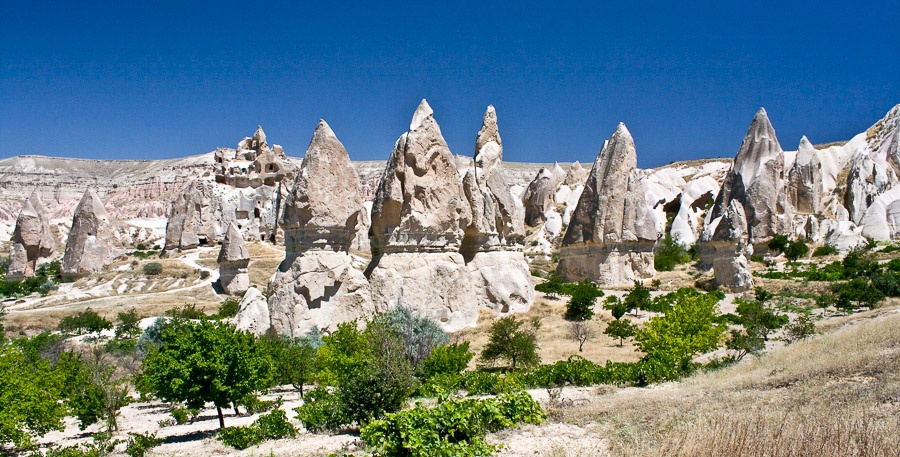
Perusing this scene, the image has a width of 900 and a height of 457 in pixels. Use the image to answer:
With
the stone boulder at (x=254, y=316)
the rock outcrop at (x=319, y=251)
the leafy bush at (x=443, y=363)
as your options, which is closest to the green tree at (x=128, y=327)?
the stone boulder at (x=254, y=316)

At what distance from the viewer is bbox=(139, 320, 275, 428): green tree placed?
363 inches

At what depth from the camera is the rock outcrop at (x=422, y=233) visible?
18.8 metres

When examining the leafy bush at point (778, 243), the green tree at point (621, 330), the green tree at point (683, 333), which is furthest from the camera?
the leafy bush at point (778, 243)

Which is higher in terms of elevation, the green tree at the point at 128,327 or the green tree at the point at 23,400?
the green tree at the point at 23,400

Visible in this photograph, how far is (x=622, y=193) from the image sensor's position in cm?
2906

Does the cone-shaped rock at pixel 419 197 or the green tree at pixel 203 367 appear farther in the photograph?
the cone-shaped rock at pixel 419 197

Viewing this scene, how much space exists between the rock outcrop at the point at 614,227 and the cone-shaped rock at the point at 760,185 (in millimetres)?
7472

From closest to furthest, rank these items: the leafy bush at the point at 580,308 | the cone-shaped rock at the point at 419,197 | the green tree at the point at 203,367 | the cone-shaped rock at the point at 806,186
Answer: the green tree at the point at 203,367 < the cone-shaped rock at the point at 419,197 < the leafy bush at the point at 580,308 < the cone-shaped rock at the point at 806,186

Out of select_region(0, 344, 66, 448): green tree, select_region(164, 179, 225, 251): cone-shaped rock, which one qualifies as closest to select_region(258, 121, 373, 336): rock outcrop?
select_region(0, 344, 66, 448): green tree

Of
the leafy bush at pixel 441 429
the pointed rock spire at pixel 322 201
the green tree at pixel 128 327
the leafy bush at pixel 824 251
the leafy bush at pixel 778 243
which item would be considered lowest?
the green tree at pixel 128 327

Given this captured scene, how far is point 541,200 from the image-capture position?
51.4m

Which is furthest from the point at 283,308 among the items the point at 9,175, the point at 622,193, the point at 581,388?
the point at 9,175

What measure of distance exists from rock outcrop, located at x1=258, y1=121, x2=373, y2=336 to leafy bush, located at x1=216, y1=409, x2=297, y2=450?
7.29m

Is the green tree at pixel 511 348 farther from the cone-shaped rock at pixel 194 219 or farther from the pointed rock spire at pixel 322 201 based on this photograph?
the cone-shaped rock at pixel 194 219
